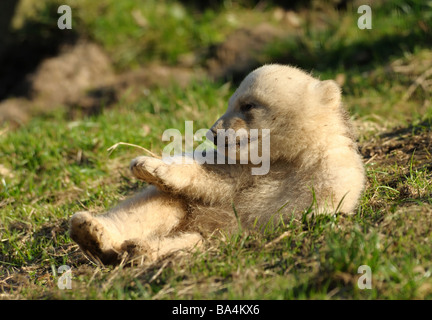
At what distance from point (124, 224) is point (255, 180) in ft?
3.01

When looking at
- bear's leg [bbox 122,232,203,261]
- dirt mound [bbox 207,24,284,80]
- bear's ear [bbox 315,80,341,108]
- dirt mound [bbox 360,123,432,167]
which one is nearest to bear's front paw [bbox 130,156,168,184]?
bear's leg [bbox 122,232,203,261]

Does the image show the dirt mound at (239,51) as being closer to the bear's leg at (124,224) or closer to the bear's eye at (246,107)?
the bear's eye at (246,107)

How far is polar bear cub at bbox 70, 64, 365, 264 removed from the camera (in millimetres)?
3623

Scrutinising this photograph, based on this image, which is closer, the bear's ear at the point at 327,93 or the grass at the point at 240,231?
the grass at the point at 240,231

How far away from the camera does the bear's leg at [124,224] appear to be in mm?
3490

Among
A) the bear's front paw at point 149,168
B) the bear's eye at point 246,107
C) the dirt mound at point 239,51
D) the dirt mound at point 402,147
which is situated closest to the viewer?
the bear's front paw at point 149,168

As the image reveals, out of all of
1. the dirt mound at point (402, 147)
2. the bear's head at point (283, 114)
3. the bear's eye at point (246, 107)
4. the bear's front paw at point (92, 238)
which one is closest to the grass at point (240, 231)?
the dirt mound at point (402, 147)

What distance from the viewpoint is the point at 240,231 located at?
355 centimetres

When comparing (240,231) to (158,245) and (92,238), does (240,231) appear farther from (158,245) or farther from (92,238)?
(92,238)

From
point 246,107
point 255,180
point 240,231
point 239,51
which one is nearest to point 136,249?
point 240,231

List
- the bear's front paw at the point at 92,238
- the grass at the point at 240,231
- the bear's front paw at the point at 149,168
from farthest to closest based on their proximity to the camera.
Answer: the bear's front paw at the point at 149,168 < the bear's front paw at the point at 92,238 < the grass at the point at 240,231

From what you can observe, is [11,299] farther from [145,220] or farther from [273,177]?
[273,177]

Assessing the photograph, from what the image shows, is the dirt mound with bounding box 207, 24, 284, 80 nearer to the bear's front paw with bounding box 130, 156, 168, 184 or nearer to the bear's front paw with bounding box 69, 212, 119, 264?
the bear's front paw with bounding box 130, 156, 168, 184

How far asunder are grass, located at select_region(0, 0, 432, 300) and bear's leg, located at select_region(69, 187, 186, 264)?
0.16 metres
